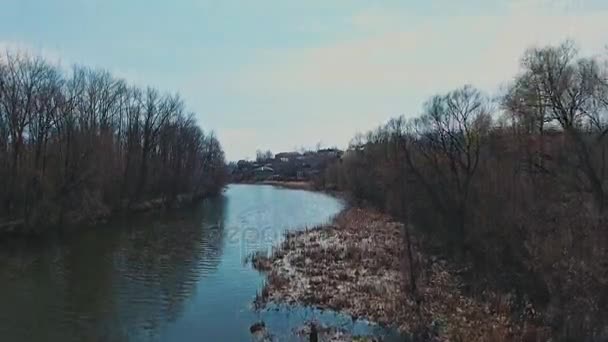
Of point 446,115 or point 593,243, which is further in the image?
point 446,115

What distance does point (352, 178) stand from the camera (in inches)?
2862

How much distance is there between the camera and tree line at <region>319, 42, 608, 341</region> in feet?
46.2

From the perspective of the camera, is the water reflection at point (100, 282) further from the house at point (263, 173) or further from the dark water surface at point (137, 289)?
the house at point (263, 173)

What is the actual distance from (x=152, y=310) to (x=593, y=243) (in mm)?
12892

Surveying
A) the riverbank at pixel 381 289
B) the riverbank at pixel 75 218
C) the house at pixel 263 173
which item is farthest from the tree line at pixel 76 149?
the house at pixel 263 173

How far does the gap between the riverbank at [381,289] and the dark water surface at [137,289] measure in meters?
0.97

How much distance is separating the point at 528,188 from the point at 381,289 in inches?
349

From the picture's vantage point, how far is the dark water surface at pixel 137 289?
15.4 metres

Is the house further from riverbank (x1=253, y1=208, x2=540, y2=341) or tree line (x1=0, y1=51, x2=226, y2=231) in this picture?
riverbank (x1=253, y1=208, x2=540, y2=341)

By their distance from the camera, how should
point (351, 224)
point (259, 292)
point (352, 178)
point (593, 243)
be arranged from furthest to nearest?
point (352, 178), point (351, 224), point (259, 292), point (593, 243)

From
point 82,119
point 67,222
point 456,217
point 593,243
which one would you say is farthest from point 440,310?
point 82,119

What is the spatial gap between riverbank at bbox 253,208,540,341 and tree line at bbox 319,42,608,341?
1.34 metres

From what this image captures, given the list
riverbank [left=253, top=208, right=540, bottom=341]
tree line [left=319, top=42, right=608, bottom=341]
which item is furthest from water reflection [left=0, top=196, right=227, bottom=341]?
tree line [left=319, top=42, right=608, bottom=341]

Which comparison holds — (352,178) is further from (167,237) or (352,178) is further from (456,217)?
(456,217)
